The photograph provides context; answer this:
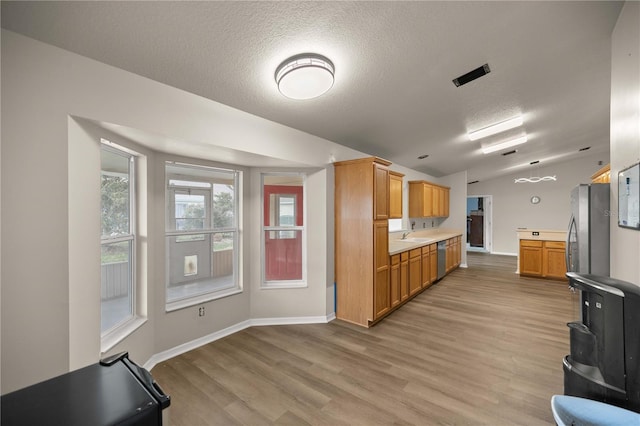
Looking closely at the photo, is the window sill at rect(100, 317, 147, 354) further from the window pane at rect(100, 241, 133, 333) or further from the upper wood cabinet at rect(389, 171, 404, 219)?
the upper wood cabinet at rect(389, 171, 404, 219)

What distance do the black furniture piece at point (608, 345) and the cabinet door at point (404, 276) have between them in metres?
2.54

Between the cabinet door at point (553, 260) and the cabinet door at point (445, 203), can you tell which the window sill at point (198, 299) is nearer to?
the cabinet door at point (445, 203)

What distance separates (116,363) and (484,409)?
2.46 metres

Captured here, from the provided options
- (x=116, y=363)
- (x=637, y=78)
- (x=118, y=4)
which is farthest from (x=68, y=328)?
(x=637, y=78)

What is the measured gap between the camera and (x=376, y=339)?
3.12 meters

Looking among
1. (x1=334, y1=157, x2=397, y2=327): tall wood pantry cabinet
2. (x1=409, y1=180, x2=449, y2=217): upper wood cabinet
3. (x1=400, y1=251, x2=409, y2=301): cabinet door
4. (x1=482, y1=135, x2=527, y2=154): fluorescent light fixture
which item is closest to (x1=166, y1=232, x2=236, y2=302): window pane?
(x1=334, y1=157, x2=397, y2=327): tall wood pantry cabinet

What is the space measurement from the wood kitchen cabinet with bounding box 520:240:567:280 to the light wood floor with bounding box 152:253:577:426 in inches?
98.0

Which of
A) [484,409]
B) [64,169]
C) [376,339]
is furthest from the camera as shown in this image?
[376,339]

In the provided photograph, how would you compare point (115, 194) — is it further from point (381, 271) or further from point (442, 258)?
point (442, 258)

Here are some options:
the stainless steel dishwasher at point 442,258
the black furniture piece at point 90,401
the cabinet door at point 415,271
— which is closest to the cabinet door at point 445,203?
the stainless steel dishwasher at point 442,258

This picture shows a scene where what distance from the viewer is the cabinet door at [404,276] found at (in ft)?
13.6

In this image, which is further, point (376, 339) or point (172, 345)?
point (376, 339)

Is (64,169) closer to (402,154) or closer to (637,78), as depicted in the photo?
(637,78)

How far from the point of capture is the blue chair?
106cm
